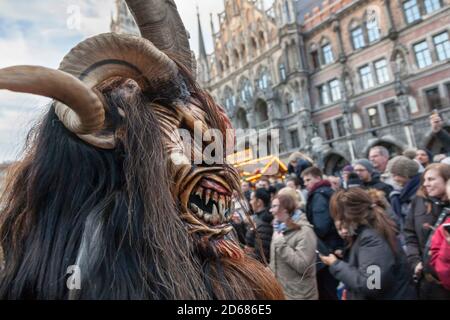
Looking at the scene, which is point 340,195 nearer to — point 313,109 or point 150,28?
point 150,28

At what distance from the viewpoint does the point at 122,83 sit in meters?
1.08

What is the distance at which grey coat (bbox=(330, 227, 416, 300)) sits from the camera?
211 centimetres

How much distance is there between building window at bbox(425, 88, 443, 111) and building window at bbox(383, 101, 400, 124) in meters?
1.80

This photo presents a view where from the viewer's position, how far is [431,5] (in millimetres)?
17562

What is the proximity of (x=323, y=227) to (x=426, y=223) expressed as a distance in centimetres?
97

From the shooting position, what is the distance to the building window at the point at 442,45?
55.9 feet

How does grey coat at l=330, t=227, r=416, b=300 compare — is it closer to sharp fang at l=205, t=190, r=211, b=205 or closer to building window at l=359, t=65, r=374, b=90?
sharp fang at l=205, t=190, r=211, b=205

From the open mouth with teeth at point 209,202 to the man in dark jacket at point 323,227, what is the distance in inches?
89.8

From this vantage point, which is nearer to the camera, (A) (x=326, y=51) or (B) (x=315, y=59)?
(A) (x=326, y=51)

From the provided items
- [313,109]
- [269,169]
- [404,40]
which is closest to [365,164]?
[269,169]

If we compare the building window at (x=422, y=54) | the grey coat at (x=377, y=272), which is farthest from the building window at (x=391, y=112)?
the grey coat at (x=377, y=272)

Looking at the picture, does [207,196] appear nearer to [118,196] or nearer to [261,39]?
[118,196]

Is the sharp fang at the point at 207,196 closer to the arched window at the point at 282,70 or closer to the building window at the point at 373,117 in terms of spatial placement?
the building window at the point at 373,117

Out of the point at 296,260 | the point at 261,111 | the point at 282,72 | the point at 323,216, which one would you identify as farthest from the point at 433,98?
the point at 296,260
